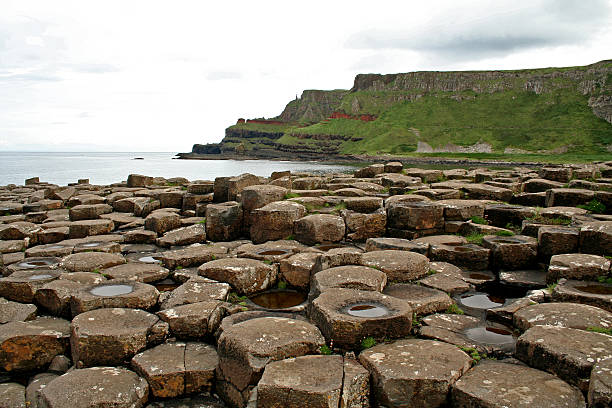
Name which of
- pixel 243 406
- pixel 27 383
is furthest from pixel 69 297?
pixel 243 406

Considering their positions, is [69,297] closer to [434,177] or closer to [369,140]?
[434,177]

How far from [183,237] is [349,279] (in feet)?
20.0

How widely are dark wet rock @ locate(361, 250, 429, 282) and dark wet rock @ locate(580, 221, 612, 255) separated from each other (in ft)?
10.4

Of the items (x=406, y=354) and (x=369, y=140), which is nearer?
(x=406, y=354)

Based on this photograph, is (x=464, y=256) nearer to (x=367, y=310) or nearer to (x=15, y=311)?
(x=367, y=310)

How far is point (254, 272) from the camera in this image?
297 inches

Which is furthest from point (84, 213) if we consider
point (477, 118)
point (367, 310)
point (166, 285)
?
point (477, 118)

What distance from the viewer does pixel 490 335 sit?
5492 millimetres

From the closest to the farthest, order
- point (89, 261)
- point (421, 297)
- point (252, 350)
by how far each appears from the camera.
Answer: point (252, 350), point (421, 297), point (89, 261)

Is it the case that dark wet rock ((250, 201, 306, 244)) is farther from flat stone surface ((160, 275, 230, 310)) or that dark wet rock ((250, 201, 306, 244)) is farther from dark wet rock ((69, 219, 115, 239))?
dark wet rock ((69, 219, 115, 239))

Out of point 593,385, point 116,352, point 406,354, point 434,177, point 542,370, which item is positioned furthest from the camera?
point 434,177

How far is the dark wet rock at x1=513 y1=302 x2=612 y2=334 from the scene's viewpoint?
5035 millimetres

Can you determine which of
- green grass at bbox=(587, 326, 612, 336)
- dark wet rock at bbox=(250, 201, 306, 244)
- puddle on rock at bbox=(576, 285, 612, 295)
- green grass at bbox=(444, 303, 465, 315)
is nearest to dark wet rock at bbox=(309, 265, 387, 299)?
green grass at bbox=(444, 303, 465, 315)

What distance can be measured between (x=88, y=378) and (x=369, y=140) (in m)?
158
